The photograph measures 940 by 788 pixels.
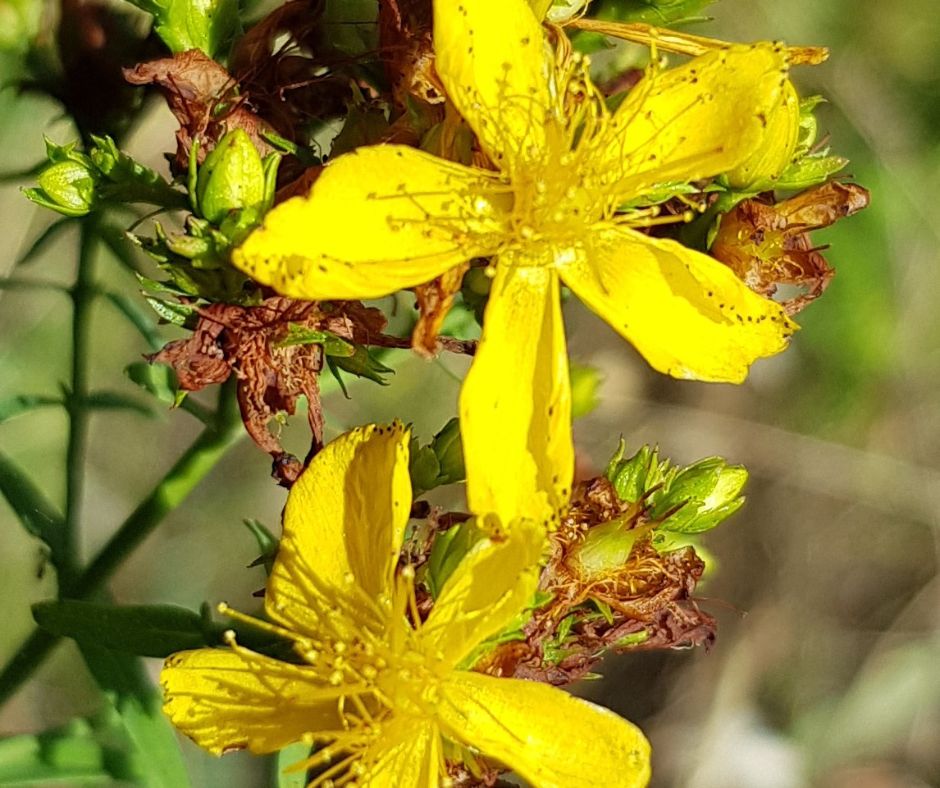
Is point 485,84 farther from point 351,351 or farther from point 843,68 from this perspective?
point 843,68

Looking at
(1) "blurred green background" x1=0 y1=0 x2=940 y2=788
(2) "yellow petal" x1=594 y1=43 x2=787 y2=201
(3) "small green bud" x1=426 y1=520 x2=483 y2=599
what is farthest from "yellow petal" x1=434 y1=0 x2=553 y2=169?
(1) "blurred green background" x1=0 y1=0 x2=940 y2=788

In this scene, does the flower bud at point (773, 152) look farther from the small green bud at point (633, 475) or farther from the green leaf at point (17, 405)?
the green leaf at point (17, 405)

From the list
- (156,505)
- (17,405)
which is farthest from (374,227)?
(17,405)

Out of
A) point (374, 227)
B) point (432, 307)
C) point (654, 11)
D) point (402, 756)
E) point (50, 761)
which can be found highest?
point (654, 11)

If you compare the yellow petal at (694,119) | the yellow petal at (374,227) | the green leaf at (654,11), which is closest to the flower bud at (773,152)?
the yellow petal at (694,119)

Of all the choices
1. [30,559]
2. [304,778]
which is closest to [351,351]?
[304,778]

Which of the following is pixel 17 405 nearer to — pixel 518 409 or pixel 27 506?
pixel 27 506

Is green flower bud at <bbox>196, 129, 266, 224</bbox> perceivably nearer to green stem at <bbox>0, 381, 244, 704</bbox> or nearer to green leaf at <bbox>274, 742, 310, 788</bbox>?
green stem at <bbox>0, 381, 244, 704</bbox>
